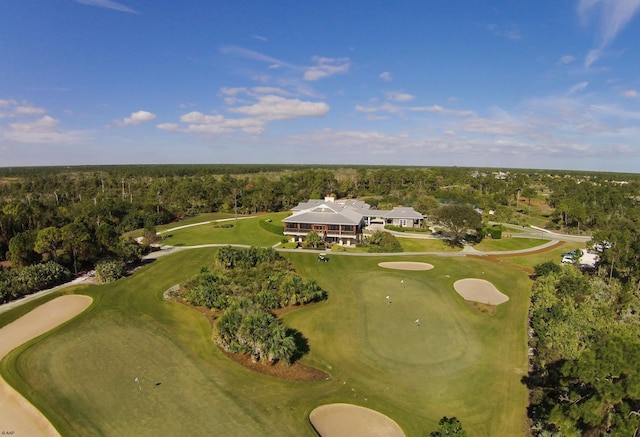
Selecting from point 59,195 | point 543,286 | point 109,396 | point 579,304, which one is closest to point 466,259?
point 543,286

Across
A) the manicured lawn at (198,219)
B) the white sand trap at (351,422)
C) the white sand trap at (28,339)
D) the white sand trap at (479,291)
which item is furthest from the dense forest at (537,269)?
the white sand trap at (351,422)

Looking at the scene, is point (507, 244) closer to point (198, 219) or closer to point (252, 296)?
point (252, 296)

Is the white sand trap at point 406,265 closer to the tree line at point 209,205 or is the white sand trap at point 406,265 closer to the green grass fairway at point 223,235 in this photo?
the tree line at point 209,205

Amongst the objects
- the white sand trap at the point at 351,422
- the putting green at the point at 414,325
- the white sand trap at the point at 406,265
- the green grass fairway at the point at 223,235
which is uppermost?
the green grass fairway at the point at 223,235

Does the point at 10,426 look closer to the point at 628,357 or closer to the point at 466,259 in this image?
the point at 628,357

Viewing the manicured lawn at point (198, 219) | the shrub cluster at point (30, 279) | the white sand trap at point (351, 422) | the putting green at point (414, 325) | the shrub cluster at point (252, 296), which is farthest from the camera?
the manicured lawn at point (198, 219)

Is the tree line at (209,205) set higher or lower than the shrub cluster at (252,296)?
higher

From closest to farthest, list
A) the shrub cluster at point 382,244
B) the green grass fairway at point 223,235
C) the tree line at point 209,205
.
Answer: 1. the tree line at point 209,205
2. the shrub cluster at point 382,244
3. the green grass fairway at point 223,235
